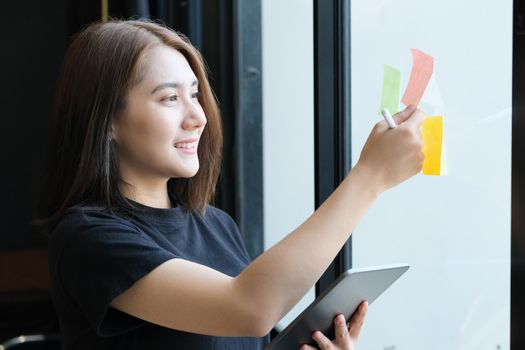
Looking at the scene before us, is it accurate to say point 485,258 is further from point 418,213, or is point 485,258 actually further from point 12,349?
point 12,349

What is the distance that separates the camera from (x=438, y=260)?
1.70 m

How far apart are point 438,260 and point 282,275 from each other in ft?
2.09

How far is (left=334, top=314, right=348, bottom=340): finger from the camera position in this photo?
50.4 inches

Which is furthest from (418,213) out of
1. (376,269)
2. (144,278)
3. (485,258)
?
(144,278)

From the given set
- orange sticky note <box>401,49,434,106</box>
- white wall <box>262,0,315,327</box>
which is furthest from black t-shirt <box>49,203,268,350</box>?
white wall <box>262,0,315,327</box>

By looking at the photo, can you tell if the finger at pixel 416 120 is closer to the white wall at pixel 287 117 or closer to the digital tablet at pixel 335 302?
the digital tablet at pixel 335 302

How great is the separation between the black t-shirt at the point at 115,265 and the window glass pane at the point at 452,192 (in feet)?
1.41

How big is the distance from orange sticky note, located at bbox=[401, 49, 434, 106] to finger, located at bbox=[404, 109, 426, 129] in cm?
5

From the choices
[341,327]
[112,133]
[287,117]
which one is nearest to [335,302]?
[341,327]

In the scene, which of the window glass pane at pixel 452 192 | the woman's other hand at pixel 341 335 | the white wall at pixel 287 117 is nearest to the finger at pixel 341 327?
the woman's other hand at pixel 341 335

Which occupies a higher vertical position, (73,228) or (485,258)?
(73,228)

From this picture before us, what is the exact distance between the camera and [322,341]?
1275 mm

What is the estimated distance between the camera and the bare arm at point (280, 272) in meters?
1.17

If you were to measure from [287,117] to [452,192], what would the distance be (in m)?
0.97
